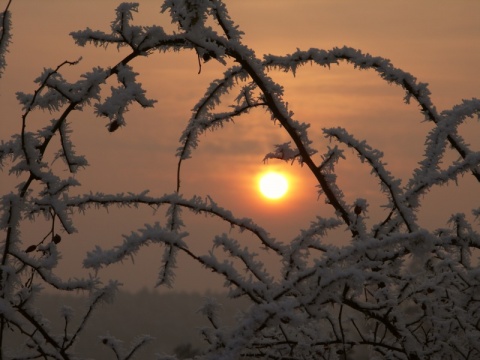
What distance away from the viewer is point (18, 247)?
246 cm

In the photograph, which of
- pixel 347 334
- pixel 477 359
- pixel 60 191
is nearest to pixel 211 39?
pixel 60 191

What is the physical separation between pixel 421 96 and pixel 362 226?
2.43 feet

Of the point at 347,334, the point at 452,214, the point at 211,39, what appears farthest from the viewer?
the point at 347,334

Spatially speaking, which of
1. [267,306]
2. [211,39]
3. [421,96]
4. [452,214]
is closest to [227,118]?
[211,39]

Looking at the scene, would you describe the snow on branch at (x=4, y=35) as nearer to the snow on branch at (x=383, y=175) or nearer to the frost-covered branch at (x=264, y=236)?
the frost-covered branch at (x=264, y=236)

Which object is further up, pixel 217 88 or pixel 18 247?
pixel 217 88

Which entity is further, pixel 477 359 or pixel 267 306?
pixel 477 359

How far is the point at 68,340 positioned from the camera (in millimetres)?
2789

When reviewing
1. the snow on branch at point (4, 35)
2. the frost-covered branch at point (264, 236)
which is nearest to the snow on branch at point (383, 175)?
the frost-covered branch at point (264, 236)

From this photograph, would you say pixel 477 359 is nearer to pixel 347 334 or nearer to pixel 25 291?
pixel 347 334

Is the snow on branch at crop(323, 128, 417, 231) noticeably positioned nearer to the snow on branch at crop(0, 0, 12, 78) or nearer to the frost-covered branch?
the frost-covered branch

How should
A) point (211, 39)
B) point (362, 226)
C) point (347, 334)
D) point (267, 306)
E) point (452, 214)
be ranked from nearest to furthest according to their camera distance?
1. point (267, 306)
2. point (211, 39)
3. point (362, 226)
4. point (452, 214)
5. point (347, 334)

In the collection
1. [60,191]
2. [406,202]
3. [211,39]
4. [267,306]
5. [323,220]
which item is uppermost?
[211,39]

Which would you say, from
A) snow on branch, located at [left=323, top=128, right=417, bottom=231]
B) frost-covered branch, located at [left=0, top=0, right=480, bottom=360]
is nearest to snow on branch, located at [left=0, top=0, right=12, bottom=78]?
frost-covered branch, located at [left=0, top=0, right=480, bottom=360]
